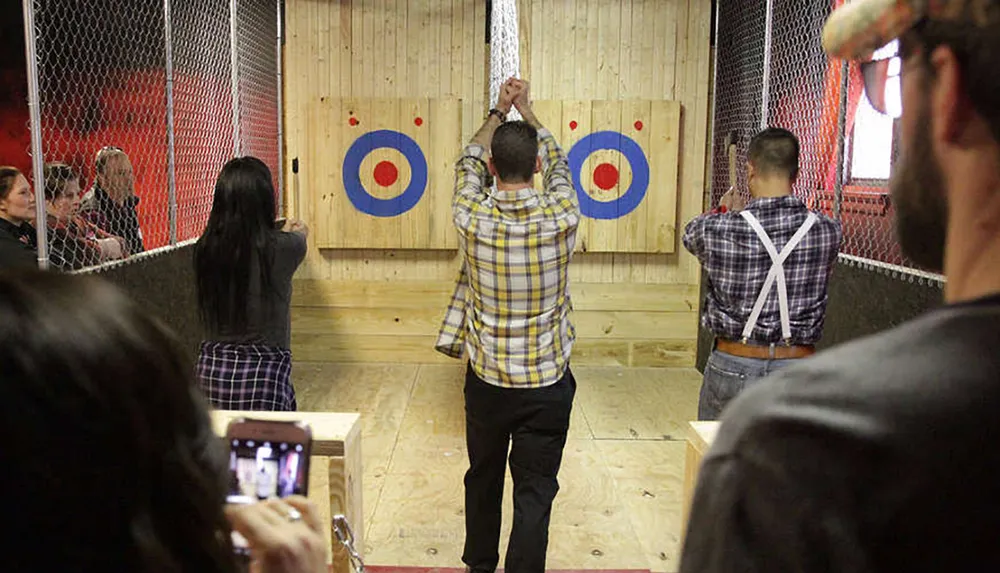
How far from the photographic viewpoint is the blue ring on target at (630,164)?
17.6 ft

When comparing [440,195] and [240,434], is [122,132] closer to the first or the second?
[440,195]

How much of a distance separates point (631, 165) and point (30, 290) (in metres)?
5.06

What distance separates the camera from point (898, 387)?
0.45m

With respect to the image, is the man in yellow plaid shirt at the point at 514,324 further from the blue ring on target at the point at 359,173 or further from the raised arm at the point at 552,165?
the blue ring on target at the point at 359,173

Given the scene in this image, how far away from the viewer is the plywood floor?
113 inches

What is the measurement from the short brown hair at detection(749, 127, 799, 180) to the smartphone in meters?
1.78

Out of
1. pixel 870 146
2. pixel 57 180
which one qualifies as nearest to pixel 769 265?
pixel 870 146

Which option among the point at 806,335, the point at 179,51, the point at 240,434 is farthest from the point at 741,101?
the point at 240,434

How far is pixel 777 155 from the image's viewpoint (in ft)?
7.75

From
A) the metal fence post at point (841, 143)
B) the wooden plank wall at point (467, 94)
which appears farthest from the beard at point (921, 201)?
the wooden plank wall at point (467, 94)

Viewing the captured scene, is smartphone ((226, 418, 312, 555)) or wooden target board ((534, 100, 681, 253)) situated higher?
wooden target board ((534, 100, 681, 253))

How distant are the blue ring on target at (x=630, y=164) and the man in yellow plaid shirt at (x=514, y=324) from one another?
2914 mm

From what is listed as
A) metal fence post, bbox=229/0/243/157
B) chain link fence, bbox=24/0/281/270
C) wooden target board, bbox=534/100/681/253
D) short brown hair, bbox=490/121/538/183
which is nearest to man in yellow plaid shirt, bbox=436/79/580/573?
short brown hair, bbox=490/121/538/183

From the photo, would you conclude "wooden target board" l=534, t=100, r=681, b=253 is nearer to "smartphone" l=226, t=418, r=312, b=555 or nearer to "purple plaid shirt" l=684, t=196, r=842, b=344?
"purple plaid shirt" l=684, t=196, r=842, b=344
